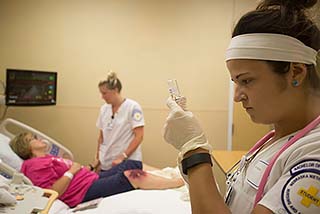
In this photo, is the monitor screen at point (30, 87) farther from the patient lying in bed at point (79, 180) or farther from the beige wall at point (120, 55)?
the patient lying in bed at point (79, 180)

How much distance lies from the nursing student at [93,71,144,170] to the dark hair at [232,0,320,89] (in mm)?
2529

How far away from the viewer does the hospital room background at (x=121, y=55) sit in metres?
3.95

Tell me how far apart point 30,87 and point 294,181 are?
3443 mm

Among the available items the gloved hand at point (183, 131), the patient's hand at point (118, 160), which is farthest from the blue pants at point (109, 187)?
the gloved hand at point (183, 131)

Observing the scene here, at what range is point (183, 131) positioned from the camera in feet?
3.03

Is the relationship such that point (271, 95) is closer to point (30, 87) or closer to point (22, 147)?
point (22, 147)

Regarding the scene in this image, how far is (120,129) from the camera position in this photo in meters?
3.41

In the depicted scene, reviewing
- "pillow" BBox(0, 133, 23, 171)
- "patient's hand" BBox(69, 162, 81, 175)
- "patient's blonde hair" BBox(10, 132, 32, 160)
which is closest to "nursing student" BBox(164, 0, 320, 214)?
"patient's hand" BBox(69, 162, 81, 175)

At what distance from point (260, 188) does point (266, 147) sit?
0.59 feet

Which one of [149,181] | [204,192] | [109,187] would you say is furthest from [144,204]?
[204,192]

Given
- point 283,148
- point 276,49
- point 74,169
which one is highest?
point 276,49

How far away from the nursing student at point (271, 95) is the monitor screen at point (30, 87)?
10.2 ft

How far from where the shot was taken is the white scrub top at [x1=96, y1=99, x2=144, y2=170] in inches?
131

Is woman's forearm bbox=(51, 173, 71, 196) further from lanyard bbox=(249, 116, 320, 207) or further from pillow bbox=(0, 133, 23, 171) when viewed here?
lanyard bbox=(249, 116, 320, 207)
